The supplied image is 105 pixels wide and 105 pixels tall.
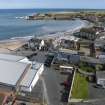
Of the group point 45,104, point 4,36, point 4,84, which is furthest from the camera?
point 4,36

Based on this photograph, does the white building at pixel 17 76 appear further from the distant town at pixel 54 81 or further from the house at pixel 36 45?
the house at pixel 36 45

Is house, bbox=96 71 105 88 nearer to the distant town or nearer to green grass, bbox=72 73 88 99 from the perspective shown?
the distant town

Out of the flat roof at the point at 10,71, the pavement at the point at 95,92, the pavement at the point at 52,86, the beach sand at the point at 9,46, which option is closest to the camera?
the pavement at the point at 52,86

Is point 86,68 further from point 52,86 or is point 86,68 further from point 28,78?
point 28,78

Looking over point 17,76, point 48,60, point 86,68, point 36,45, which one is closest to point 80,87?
point 86,68

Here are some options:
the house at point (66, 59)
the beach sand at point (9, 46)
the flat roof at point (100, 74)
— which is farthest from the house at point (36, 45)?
the flat roof at point (100, 74)

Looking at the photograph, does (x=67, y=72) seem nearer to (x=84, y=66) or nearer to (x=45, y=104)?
(x=84, y=66)

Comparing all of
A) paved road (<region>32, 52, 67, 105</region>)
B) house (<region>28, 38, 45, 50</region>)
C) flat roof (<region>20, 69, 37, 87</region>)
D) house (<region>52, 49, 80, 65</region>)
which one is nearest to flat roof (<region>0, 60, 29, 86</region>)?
flat roof (<region>20, 69, 37, 87</region>)

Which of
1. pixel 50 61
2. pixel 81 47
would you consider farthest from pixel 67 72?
pixel 81 47
